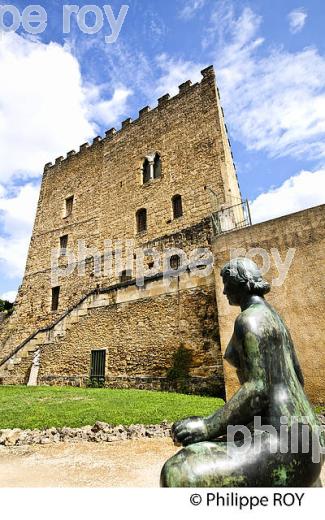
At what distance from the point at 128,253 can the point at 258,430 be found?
16791mm

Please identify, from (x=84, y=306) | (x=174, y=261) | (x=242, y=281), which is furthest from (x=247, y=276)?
(x=174, y=261)

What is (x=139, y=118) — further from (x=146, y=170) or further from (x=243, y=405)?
(x=243, y=405)

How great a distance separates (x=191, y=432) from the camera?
65.5 inches

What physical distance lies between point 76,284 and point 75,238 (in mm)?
3554

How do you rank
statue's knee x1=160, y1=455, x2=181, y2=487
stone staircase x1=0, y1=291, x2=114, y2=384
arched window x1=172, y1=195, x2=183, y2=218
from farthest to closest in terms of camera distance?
arched window x1=172, y1=195, x2=183, y2=218 → stone staircase x1=0, y1=291, x2=114, y2=384 → statue's knee x1=160, y1=455, x2=181, y2=487

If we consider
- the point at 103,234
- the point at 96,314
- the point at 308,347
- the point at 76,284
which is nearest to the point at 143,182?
the point at 103,234

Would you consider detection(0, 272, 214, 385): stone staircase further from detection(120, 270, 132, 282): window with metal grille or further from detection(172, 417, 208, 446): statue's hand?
detection(172, 417, 208, 446): statue's hand

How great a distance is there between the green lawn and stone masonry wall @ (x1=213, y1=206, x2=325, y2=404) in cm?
163

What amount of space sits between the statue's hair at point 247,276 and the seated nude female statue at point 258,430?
0.66 feet

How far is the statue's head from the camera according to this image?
6.53 ft

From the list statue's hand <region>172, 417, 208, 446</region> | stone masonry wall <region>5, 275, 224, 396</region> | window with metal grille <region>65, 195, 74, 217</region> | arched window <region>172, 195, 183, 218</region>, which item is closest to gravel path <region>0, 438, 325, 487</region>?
statue's hand <region>172, 417, 208, 446</region>

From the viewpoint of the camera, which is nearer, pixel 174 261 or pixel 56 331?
pixel 56 331

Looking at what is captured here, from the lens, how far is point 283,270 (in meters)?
7.78

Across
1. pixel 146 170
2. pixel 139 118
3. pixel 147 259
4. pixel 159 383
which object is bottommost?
pixel 159 383
